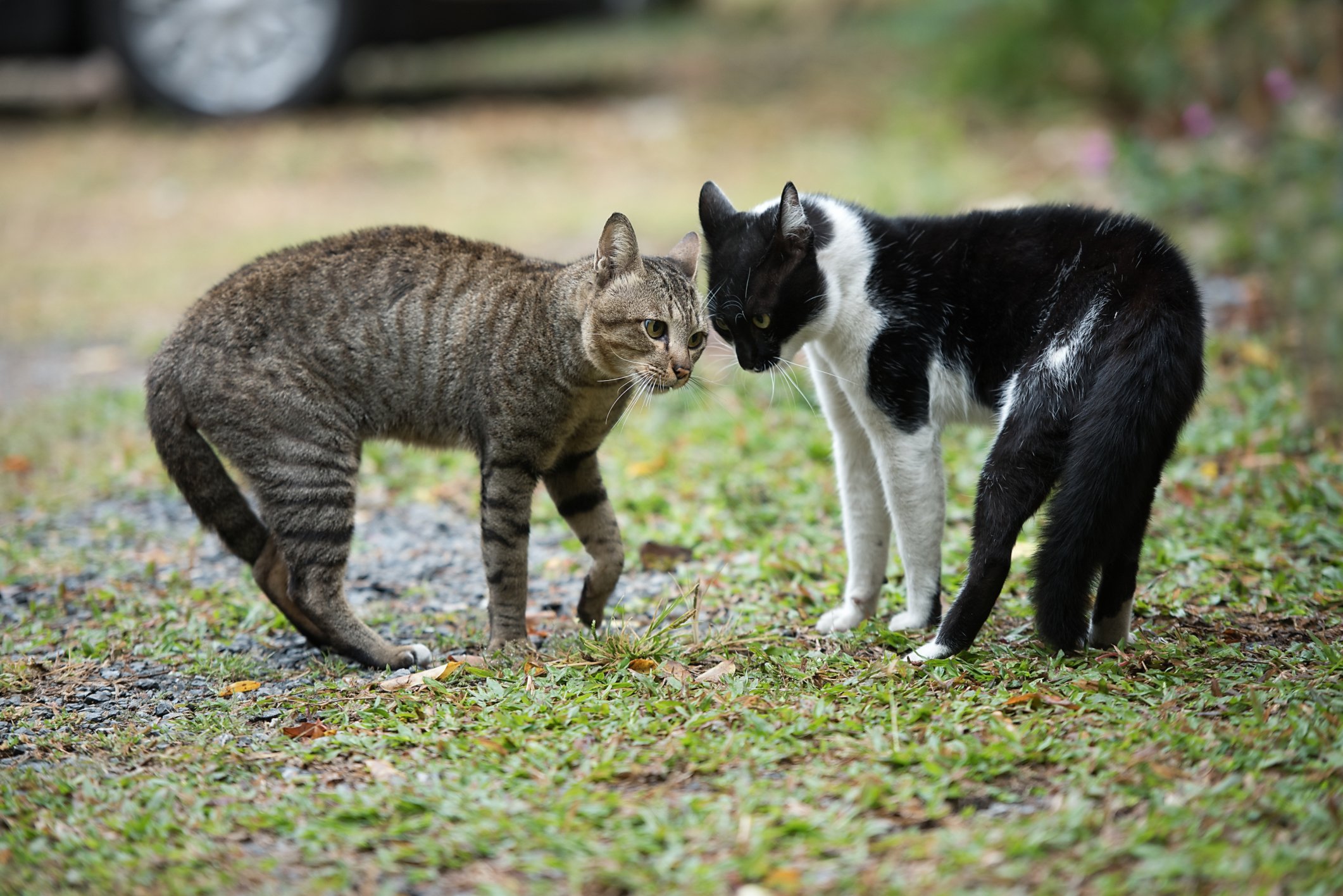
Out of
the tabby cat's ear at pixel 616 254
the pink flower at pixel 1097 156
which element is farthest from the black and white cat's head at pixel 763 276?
the pink flower at pixel 1097 156

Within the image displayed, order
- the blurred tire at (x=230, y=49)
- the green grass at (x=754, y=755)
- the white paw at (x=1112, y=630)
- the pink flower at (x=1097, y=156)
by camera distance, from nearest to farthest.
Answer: the green grass at (x=754, y=755) → the white paw at (x=1112, y=630) → the pink flower at (x=1097, y=156) → the blurred tire at (x=230, y=49)

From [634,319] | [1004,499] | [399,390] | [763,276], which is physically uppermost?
[763,276]

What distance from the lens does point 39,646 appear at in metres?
4.14

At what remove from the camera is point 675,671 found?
3648mm

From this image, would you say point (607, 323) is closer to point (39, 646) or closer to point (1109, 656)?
point (1109, 656)

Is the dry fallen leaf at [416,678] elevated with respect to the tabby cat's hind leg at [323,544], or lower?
lower

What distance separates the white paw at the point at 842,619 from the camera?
4.07 meters

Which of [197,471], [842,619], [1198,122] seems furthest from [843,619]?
[1198,122]

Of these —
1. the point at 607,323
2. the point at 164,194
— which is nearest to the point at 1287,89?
the point at 607,323

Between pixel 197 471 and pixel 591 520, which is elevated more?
pixel 197 471

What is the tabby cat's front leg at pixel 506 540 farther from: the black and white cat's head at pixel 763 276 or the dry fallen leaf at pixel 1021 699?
the dry fallen leaf at pixel 1021 699

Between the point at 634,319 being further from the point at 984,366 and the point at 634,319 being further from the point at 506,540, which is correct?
the point at 984,366

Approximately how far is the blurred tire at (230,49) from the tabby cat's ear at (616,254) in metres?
7.84

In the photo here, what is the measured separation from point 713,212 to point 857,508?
3.56 feet
